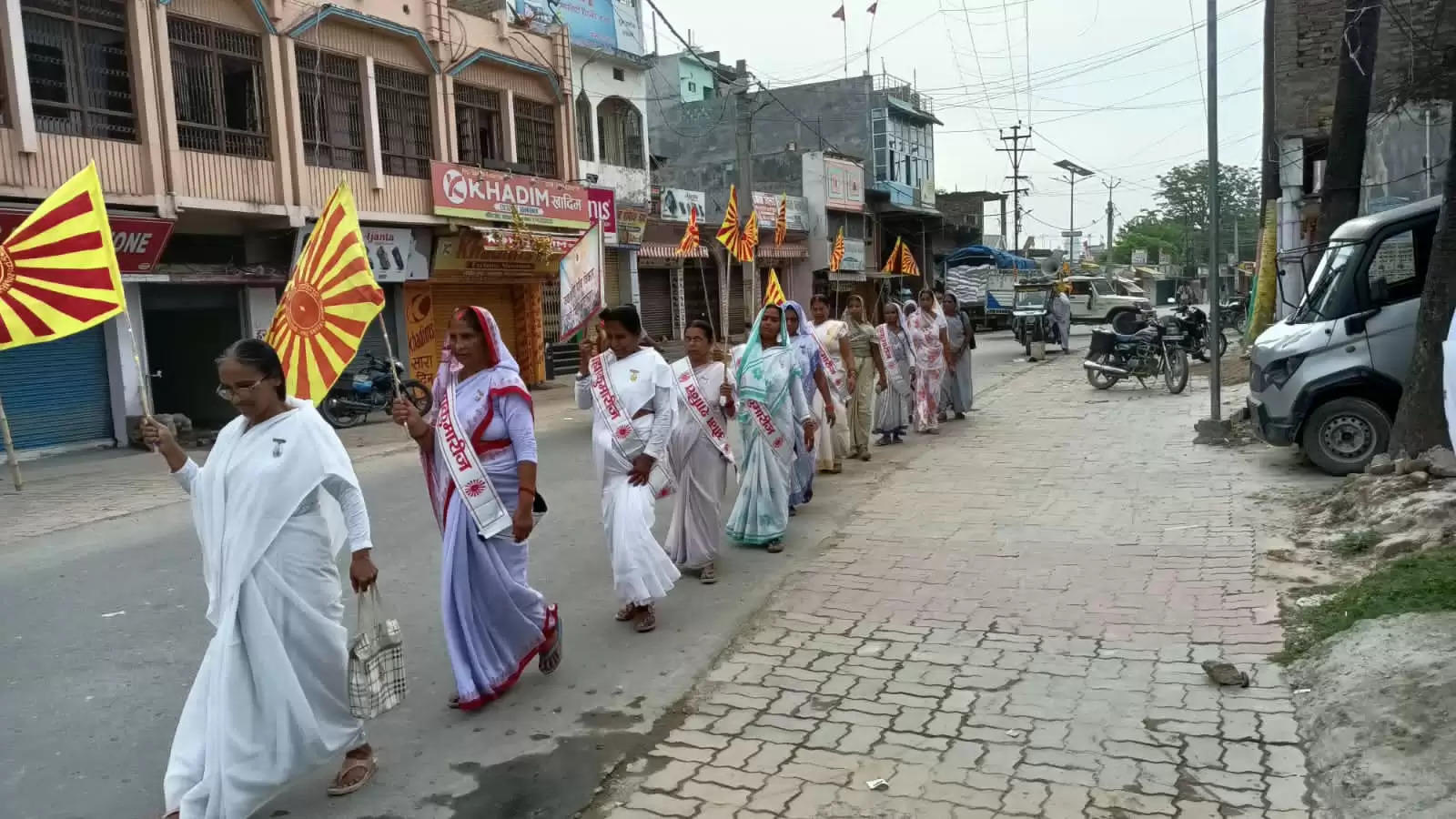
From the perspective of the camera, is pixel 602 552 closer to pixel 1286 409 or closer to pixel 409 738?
pixel 409 738

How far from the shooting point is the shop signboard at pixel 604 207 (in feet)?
75.2

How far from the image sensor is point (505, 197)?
20.3 m

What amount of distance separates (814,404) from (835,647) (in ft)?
14.9

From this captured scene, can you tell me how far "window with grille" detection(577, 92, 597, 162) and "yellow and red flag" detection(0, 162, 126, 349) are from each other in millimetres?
17903

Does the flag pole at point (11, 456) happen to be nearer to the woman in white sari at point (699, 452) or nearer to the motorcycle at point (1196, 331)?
the woman in white sari at point (699, 452)

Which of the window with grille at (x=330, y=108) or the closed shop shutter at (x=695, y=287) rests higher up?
the window with grille at (x=330, y=108)

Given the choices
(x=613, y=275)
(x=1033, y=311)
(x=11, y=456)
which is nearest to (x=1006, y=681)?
(x=11, y=456)

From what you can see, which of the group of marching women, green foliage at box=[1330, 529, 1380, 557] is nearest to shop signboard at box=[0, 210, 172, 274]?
the group of marching women

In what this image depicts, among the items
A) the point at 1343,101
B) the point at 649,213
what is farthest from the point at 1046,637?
the point at 649,213

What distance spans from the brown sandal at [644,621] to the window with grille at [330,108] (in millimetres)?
13455

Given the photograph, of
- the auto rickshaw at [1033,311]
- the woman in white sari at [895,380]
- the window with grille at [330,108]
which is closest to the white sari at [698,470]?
the woman in white sari at [895,380]

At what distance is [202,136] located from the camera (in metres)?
15.4

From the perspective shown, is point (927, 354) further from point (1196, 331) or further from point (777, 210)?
point (777, 210)

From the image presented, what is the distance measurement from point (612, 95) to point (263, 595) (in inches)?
903
